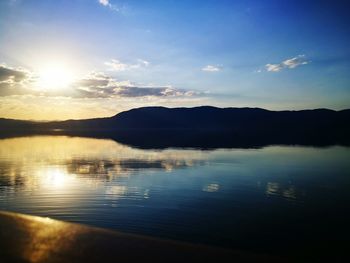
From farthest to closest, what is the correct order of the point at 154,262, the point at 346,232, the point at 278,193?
the point at 278,193, the point at 346,232, the point at 154,262

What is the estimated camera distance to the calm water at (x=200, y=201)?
13.4 meters

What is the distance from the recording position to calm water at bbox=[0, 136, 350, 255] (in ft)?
43.9

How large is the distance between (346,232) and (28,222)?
12882mm

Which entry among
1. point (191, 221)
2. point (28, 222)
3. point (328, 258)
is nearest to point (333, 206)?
point (328, 258)

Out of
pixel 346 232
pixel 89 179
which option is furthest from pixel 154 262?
pixel 89 179

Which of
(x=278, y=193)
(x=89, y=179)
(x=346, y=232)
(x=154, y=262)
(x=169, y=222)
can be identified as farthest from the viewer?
(x=89, y=179)

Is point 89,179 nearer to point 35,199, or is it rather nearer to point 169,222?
point 35,199

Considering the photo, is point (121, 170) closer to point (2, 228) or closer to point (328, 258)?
point (2, 228)

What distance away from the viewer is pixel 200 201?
1823cm

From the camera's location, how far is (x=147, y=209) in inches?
647

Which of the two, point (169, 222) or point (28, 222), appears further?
point (169, 222)

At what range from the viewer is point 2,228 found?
10.6 meters

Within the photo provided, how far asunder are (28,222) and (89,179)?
13.8 meters

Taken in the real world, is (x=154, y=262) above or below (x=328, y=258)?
above
